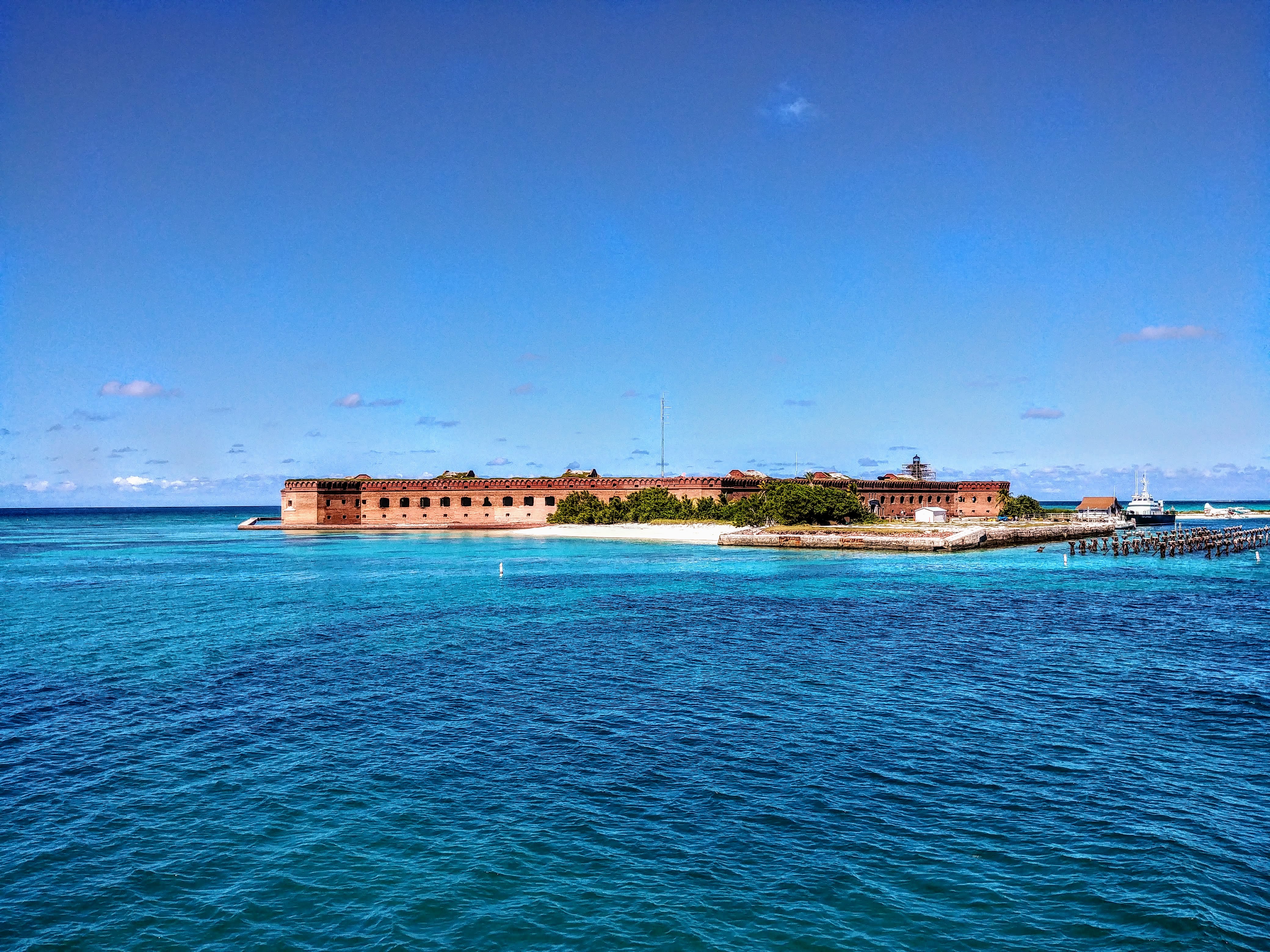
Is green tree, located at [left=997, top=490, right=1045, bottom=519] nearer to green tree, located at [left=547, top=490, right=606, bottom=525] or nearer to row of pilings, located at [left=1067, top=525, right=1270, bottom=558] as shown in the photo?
row of pilings, located at [left=1067, top=525, right=1270, bottom=558]

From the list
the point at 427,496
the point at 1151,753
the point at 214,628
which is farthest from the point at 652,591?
the point at 427,496

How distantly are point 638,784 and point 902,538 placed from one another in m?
72.7

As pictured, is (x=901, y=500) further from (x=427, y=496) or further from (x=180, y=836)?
(x=180, y=836)

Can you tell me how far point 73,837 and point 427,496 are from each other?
4593 inches

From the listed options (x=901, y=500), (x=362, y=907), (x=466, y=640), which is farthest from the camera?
(x=901, y=500)

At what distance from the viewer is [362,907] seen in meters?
12.6

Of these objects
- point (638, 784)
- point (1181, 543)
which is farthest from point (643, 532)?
point (638, 784)

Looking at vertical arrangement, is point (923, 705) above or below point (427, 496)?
below

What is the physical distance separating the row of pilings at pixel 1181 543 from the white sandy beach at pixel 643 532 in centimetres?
3788

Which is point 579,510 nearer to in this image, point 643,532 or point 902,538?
point 643,532

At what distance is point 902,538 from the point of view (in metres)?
84.7

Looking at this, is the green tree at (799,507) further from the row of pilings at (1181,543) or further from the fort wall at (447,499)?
the row of pilings at (1181,543)

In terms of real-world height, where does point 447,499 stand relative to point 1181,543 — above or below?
above

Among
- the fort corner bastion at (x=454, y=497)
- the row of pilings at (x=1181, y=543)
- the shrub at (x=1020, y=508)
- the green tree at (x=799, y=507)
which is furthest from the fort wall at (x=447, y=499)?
the row of pilings at (x=1181, y=543)
